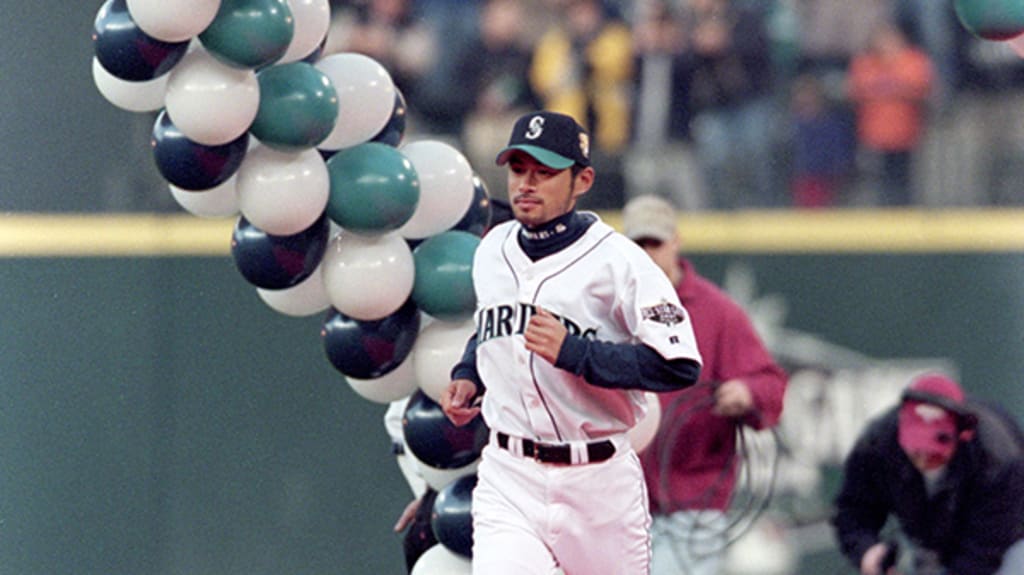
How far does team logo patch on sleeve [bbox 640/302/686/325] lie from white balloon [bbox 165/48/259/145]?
1.44 m

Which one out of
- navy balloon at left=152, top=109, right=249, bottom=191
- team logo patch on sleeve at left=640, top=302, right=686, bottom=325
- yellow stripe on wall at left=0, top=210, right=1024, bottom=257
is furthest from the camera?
yellow stripe on wall at left=0, top=210, right=1024, bottom=257

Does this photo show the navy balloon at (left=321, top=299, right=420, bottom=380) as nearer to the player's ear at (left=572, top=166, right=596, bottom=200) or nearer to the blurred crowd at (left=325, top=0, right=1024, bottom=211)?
the player's ear at (left=572, top=166, right=596, bottom=200)

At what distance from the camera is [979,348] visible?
9.80 metres

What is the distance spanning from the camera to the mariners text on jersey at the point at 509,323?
4.61 metres

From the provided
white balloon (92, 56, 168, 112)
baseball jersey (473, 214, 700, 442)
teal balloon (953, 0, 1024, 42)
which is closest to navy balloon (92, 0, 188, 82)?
white balloon (92, 56, 168, 112)

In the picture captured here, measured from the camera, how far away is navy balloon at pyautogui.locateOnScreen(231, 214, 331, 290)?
5453 mm

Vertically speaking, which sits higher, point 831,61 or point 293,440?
point 831,61

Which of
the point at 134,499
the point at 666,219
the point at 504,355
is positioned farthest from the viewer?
the point at 134,499

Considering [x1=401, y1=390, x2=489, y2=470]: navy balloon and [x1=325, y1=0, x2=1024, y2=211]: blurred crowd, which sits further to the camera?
[x1=325, y1=0, x2=1024, y2=211]: blurred crowd

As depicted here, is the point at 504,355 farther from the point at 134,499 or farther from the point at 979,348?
the point at 979,348

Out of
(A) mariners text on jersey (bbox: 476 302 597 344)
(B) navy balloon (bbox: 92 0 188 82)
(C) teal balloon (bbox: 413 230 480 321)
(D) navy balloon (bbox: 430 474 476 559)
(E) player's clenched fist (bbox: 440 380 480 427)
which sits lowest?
(D) navy balloon (bbox: 430 474 476 559)

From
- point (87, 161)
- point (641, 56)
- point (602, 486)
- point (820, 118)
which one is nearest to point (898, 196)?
point (820, 118)

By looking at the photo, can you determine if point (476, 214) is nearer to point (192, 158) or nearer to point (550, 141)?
point (192, 158)

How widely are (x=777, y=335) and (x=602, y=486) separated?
17.5 feet
